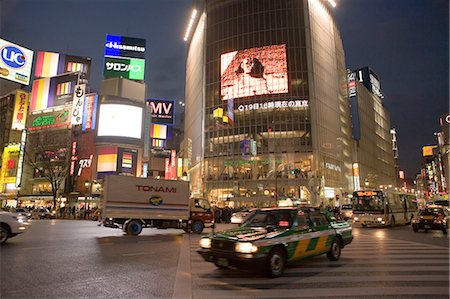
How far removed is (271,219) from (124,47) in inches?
2246

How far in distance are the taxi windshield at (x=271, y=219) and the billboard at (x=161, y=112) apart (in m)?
69.8

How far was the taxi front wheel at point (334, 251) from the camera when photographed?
9.26 metres

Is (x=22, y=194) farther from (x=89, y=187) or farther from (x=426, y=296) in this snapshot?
(x=426, y=296)

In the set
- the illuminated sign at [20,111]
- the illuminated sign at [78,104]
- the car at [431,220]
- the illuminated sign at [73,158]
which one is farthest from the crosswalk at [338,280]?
the illuminated sign at [20,111]

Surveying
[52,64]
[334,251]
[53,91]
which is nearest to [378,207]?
[334,251]

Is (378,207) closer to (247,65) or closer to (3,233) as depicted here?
(3,233)

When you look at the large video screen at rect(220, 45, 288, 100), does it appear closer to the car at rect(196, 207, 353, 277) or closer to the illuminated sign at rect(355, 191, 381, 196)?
the illuminated sign at rect(355, 191, 381, 196)

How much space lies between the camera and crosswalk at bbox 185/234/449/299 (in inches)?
Answer: 235

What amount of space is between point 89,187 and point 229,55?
3762 cm

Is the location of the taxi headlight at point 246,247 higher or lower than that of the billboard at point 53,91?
lower

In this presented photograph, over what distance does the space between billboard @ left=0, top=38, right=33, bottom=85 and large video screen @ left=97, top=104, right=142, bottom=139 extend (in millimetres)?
Answer: 12094

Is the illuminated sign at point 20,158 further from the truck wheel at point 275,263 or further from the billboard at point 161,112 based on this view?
the truck wheel at point 275,263

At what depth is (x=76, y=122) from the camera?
55875 mm

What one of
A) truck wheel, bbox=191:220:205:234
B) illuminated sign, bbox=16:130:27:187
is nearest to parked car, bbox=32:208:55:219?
illuminated sign, bbox=16:130:27:187
